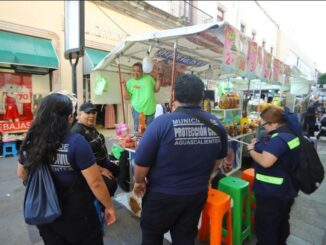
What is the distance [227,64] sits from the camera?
2992 millimetres

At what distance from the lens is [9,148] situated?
6004 mm

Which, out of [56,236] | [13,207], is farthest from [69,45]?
[56,236]

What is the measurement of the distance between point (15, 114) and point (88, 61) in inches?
112

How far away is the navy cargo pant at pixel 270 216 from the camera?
2021 millimetres

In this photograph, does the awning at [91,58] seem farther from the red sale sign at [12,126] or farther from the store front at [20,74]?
the red sale sign at [12,126]

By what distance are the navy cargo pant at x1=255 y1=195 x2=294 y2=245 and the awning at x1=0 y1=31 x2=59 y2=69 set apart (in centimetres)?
636

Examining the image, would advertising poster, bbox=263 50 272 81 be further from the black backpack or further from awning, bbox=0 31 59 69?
awning, bbox=0 31 59 69

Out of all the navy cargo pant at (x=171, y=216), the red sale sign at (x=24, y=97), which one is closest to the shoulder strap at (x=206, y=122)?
the navy cargo pant at (x=171, y=216)

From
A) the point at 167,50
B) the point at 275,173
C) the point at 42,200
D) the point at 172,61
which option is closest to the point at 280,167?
the point at 275,173

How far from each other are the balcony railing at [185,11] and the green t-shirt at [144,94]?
7077 mm

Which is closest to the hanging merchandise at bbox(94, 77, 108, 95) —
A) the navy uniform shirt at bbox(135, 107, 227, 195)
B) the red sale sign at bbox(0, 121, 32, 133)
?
the red sale sign at bbox(0, 121, 32, 133)

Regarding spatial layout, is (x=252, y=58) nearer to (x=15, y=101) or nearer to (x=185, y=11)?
(x=15, y=101)

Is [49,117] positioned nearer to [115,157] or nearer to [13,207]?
[115,157]

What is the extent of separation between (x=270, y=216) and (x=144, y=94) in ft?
8.91
